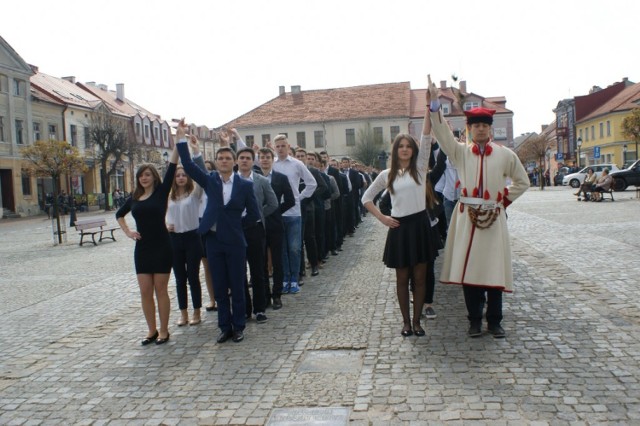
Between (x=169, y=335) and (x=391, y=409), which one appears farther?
(x=169, y=335)

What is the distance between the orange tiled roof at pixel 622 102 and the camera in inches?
2366

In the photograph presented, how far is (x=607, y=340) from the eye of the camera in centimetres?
540

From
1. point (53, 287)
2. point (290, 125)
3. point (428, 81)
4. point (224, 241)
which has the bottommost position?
point (53, 287)

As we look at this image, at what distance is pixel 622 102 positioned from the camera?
2477 inches

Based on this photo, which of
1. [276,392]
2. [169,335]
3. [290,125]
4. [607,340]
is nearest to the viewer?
[276,392]

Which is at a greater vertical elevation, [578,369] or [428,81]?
[428,81]

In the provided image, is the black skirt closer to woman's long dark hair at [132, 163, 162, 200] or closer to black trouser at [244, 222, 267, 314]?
black trouser at [244, 222, 267, 314]

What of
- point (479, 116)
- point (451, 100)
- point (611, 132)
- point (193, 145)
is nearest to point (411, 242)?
point (479, 116)

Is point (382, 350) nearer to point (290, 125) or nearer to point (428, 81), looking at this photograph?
point (428, 81)

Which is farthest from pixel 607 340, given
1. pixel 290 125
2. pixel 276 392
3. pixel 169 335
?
pixel 290 125

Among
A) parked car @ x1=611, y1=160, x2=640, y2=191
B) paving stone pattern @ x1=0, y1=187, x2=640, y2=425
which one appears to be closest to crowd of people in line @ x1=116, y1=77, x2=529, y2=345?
paving stone pattern @ x1=0, y1=187, x2=640, y2=425

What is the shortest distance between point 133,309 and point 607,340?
18.2 ft

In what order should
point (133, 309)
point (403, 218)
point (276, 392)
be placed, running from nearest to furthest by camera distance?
1. point (276, 392)
2. point (403, 218)
3. point (133, 309)

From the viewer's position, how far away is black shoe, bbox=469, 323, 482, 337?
5.67 m
